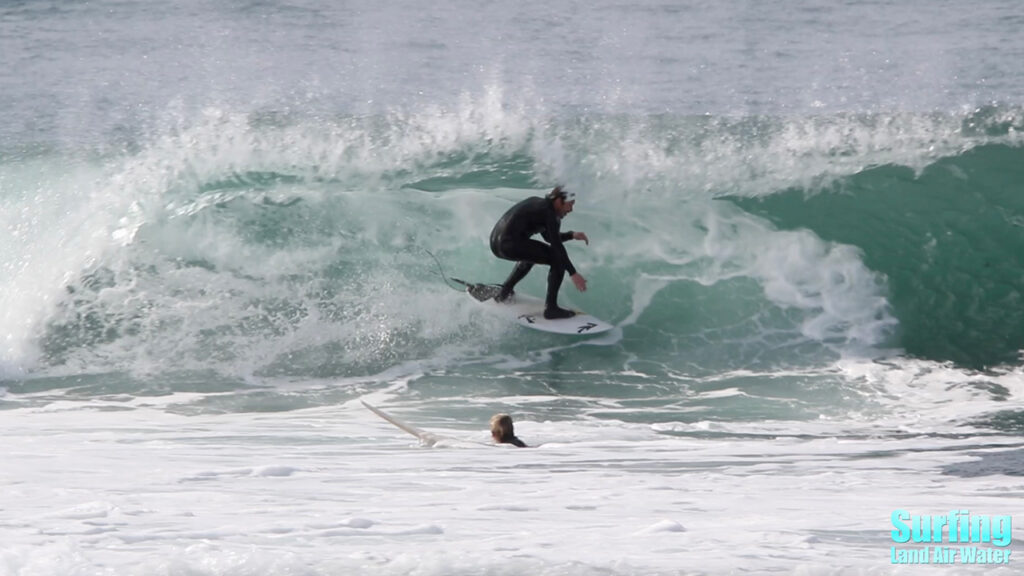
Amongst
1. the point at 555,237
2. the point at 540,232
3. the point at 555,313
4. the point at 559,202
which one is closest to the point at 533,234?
the point at 540,232

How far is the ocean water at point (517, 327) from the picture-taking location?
20.1 feet

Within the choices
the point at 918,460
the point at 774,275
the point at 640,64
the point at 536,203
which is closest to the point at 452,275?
the point at 536,203

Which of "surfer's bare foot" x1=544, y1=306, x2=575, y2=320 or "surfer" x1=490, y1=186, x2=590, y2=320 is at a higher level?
"surfer" x1=490, y1=186, x2=590, y2=320

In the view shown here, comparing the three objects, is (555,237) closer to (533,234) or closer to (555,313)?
(533,234)

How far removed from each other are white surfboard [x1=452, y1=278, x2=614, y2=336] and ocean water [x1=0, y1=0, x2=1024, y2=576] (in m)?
0.27

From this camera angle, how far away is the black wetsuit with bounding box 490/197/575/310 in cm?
1041

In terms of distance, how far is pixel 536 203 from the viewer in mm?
10422

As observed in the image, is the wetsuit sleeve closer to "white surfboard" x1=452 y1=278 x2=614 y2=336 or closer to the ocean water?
"white surfboard" x1=452 y1=278 x2=614 y2=336

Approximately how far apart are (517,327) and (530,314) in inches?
16.7

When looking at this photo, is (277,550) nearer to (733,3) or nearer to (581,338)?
(581,338)

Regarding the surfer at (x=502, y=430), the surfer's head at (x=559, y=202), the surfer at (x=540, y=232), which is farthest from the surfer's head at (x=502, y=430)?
the surfer's head at (x=559, y=202)

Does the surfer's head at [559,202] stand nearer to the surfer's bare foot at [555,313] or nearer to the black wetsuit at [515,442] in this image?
the surfer's bare foot at [555,313]

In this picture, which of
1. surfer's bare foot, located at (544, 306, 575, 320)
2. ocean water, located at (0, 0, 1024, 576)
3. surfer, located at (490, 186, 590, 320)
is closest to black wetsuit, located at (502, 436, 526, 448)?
ocean water, located at (0, 0, 1024, 576)

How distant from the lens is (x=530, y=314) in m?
11.0
